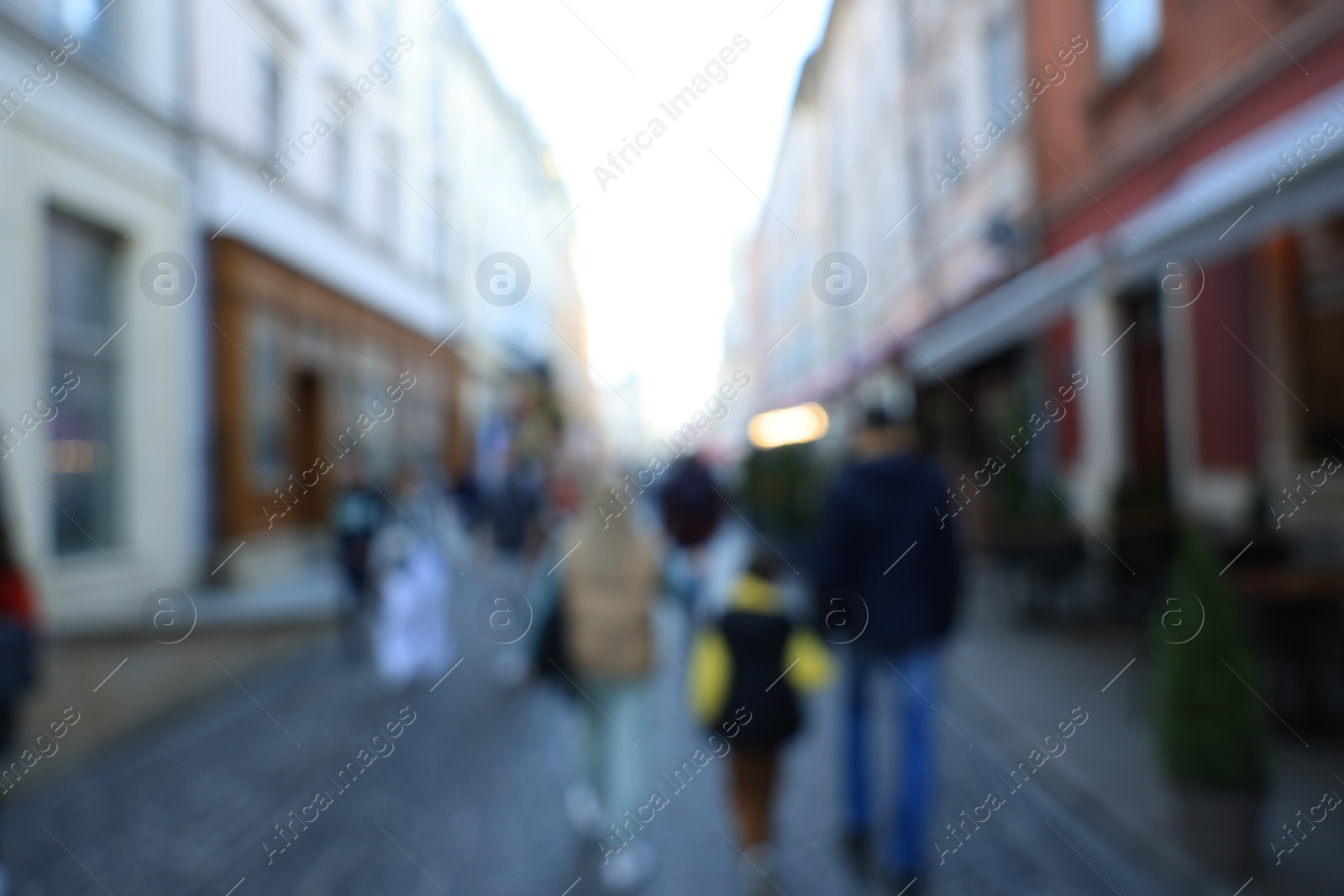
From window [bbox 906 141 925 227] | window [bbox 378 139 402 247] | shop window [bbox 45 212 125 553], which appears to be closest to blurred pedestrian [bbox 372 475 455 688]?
shop window [bbox 45 212 125 553]

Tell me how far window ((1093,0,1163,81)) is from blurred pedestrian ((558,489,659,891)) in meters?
9.44

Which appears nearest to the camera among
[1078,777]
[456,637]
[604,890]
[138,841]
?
[604,890]

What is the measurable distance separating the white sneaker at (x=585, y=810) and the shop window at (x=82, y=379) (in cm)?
758

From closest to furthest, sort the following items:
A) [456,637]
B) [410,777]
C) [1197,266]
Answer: [410,777] < [1197,266] < [456,637]

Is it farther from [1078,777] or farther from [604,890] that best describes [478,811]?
[1078,777]

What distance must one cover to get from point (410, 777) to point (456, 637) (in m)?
4.96

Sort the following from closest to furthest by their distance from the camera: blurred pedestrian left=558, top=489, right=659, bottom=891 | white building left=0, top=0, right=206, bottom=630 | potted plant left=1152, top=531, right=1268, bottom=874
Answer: potted plant left=1152, top=531, right=1268, bottom=874, blurred pedestrian left=558, top=489, right=659, bottom=891, white building left=0, top=0, right=206, bottom=630

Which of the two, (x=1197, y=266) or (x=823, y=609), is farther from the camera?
(x=1197, y=266)

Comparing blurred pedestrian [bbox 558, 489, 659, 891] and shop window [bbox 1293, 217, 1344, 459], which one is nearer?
blurred pedestrian [bbox 558, 489, 659, 891]

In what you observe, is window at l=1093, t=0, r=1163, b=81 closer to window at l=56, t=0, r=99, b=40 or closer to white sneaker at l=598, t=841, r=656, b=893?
white sneaker at l=598, t=841, r=656, b=893

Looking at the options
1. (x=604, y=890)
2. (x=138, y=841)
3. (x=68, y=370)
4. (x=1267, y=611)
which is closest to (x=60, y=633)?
(x=68, y=370)

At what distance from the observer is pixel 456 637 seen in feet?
33.7

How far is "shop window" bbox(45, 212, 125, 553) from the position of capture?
10125mm

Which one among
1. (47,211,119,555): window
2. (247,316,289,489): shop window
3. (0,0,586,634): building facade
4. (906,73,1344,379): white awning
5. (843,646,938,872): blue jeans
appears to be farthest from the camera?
(247,316,289,489): shop window
